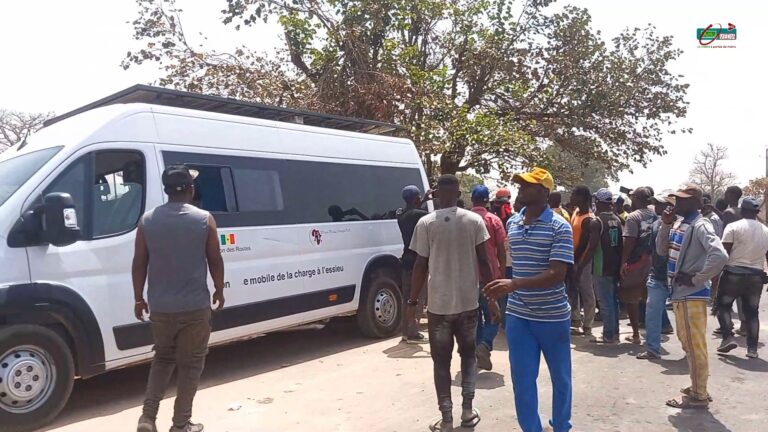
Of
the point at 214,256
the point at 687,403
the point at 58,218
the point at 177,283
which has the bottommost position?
the point at 687,403

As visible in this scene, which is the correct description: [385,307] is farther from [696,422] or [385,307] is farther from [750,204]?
[750,204]

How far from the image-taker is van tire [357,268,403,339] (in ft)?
22.8

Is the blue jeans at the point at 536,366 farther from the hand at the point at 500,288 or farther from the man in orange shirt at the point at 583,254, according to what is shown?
the man in orange shirt at the point at 583,254

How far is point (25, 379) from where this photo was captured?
410 cm

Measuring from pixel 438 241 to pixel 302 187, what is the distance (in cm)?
268

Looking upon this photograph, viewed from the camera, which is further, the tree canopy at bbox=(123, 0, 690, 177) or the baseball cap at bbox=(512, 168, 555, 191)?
the tree canopy at bbox=(123, 0, 690, 177)

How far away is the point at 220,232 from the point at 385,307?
2.69 meters

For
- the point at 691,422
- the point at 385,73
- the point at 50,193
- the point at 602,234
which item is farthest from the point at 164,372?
the point at 385,73

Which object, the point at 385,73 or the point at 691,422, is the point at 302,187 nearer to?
the point at 691,422

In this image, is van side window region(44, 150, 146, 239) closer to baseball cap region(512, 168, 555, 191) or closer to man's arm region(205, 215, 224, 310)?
man's arm region(205, 215, 224, 310)

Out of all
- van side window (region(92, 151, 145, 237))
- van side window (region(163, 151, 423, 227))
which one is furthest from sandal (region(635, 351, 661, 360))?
van side window (region(92, 151, 145, 237))

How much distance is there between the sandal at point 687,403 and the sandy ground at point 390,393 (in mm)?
65

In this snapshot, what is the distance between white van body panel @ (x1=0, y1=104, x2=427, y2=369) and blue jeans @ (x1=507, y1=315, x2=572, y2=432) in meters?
3.01

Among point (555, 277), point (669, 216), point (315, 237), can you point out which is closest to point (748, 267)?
point (669, 216)
